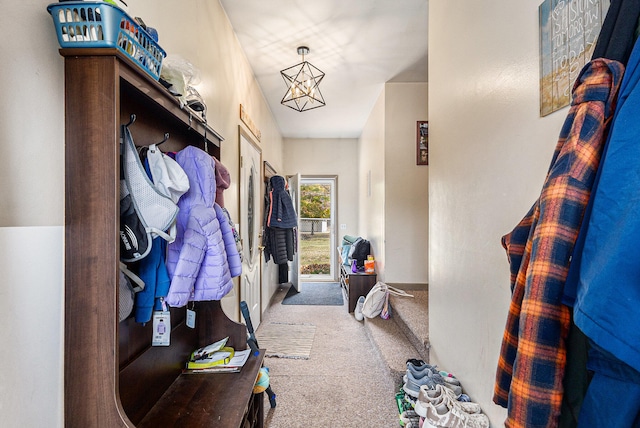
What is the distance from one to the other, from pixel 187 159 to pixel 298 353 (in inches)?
85.6

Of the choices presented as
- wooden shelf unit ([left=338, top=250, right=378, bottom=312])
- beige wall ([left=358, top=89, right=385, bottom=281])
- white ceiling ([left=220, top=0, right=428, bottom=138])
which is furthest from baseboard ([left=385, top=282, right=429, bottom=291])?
white ceiling ([left=220, top=0, right=428, bottom=138])

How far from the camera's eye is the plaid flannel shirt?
0.54 m

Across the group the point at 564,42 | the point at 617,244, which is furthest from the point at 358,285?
the point at 617,244

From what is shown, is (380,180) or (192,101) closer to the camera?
(192,101)

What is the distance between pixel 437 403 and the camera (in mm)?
1418

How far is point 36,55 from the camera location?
2.32 ft

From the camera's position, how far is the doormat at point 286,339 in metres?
2.74

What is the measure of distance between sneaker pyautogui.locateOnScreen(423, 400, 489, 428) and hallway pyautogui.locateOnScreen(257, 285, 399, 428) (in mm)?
593

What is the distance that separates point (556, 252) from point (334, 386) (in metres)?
2.10

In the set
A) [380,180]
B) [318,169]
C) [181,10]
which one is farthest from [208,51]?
[318,169]

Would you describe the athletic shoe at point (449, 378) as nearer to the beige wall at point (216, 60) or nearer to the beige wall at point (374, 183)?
→ the beige wall at point (216, 60)

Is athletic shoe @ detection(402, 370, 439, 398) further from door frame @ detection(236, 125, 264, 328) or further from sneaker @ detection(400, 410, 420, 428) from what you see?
door frame @ detection(236, 125, 264, 328)

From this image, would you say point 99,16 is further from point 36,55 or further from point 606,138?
point 606,138

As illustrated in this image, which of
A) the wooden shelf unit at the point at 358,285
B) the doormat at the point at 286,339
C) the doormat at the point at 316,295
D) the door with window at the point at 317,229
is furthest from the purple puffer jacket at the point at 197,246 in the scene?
the door with window at the point at 317,229
